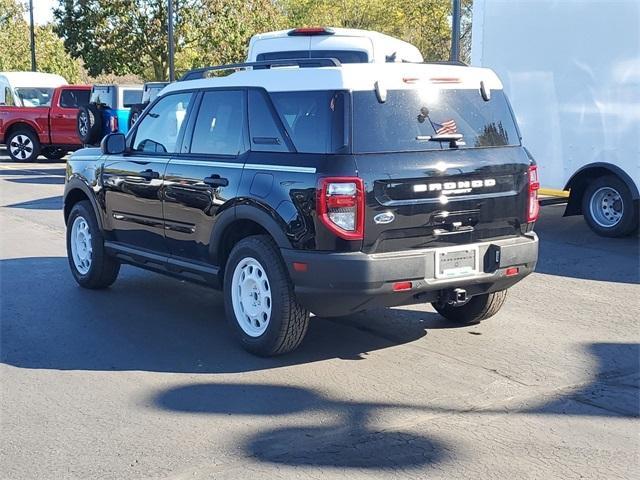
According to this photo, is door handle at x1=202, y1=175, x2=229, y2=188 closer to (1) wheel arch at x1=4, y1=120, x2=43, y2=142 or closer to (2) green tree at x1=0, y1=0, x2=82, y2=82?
(1) wheel arch at x1=4, y1=120, x2=43, y2=142

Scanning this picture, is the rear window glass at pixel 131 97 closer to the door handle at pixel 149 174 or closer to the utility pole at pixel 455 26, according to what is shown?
the utility pole at pixel 455 26

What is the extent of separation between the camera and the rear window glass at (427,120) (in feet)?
17.5

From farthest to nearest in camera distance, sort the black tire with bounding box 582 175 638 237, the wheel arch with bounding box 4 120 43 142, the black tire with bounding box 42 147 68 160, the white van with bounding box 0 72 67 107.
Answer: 1. the white van with bounding box 0 72 67 107
2. the black tire with bounding box 42 147 68 160
3. the wheel arch with bounding box 4 120 43 142
4. the black tire with bounding box 582 175 638 237

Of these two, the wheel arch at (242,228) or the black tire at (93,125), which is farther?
the black tire at (93,125)

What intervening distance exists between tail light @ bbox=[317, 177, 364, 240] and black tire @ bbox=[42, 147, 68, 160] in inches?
735

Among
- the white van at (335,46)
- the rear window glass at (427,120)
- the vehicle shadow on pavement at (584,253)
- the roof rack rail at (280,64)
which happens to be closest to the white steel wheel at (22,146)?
the white van at (335,46)

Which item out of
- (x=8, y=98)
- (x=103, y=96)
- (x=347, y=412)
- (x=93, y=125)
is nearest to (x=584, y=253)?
(x=347, y=412)

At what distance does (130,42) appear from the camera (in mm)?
29109

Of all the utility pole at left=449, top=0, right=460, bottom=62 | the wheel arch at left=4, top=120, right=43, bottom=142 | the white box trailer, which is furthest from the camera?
the wheel arch at left=4, top=120, right=43, bottom=142

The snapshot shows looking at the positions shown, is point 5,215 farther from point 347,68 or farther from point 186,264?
point 347,68

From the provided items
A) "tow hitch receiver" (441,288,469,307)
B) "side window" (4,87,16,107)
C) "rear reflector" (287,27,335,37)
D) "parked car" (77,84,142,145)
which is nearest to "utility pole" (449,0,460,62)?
"rear reflector" (287,27,335,37)

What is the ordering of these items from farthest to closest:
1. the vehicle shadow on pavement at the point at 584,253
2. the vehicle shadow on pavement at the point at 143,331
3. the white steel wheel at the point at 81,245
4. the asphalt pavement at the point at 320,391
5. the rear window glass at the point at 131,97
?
the rear window glass at the point at 131,97 < the vehicle shadow on pavement at the point at 584,253 < the white steel wheel at the point at 81,245 < the vehicle shadow on pavement at the point at 143,331 < the asphalt pavement at the point at 320,391

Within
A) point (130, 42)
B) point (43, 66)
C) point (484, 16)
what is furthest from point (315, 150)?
point (43, 66)

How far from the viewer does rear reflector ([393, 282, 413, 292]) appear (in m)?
5.31
